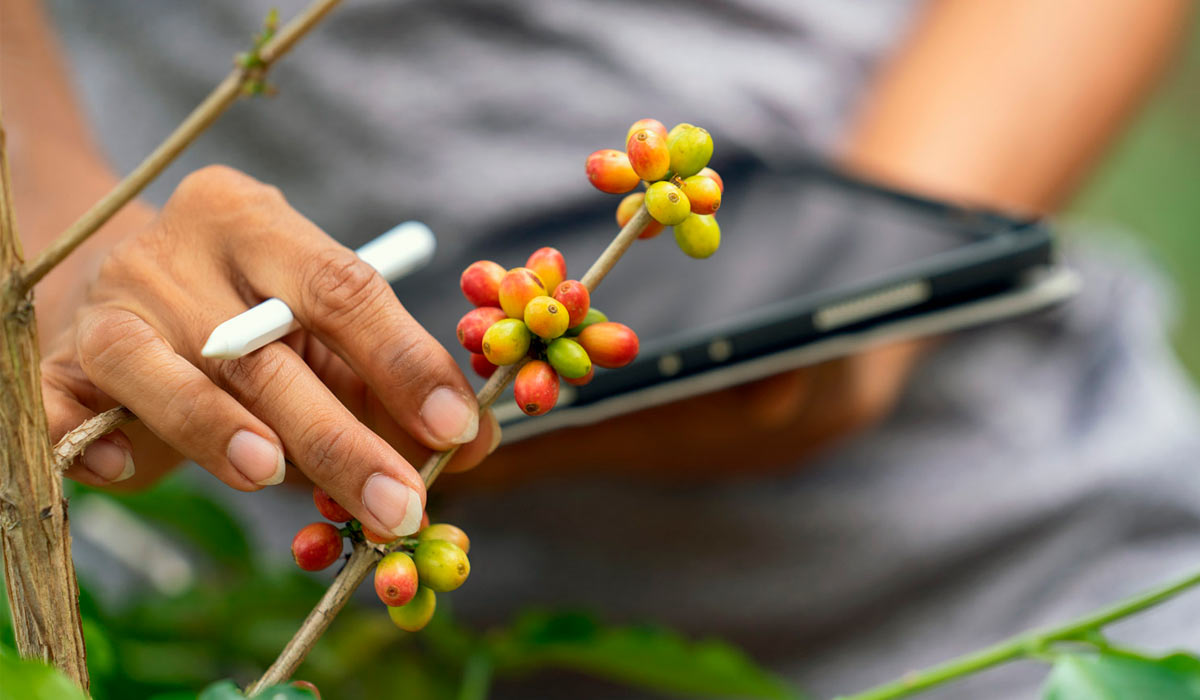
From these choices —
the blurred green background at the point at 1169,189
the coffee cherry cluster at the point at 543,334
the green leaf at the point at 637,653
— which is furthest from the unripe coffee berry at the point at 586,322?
the blurred green background at the point at 1169,189

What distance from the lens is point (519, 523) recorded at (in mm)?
632

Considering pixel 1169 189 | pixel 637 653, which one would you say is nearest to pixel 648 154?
pixel 637 653

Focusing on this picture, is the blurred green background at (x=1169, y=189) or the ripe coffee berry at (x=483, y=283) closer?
the ripe coffee berry at (x=483, y=283)

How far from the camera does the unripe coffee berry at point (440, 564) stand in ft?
0.56

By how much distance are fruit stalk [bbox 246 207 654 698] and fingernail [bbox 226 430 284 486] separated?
2cm

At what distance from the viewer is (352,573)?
0.17 meters

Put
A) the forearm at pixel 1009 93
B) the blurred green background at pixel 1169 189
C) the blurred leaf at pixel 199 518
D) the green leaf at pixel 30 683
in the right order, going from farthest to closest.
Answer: the blurred green background at pixel 1169 189 < the forearm at pixel 1009 93 < the blurred leaf at pixel 199 518 < the green leaf at pixel 30 683

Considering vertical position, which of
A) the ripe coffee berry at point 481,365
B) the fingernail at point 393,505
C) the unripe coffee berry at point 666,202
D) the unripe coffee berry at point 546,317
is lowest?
the fingernail at point 393,505

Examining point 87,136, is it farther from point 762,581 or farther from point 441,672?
point 762,581

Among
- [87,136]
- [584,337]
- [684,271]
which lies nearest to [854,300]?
[684,271]

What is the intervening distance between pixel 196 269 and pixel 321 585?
29cm

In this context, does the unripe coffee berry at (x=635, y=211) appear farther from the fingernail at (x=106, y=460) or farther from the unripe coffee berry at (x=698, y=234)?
the fingernail at (x=106, y=460)

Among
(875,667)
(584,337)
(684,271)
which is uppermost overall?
(684,271)

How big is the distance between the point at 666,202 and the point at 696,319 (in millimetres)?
398
